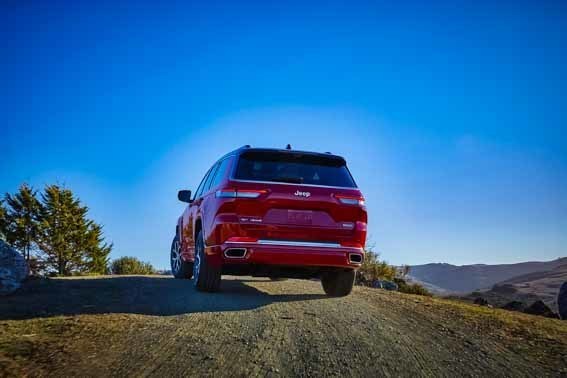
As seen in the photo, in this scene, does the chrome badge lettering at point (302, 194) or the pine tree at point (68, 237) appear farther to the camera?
the pine tree at point (68, 237)

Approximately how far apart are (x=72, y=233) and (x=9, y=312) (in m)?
37.3

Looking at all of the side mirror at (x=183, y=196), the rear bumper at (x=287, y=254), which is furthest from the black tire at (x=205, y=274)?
the side mirror at (x=183, y=196)

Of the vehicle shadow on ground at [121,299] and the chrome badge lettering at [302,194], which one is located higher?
the chrome badge lettering at [302,194]

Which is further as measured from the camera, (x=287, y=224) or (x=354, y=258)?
(x=354, y=258)

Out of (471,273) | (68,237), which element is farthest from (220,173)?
(471,273)

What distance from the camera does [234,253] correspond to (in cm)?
543

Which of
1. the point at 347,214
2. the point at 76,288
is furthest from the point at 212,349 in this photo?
the point at 76,288

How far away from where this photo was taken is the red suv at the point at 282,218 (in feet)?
17.9

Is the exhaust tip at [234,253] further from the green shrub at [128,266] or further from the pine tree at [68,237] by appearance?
the pine tree at [68,237]

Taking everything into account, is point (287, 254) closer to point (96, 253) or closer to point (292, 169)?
point (292, 169)

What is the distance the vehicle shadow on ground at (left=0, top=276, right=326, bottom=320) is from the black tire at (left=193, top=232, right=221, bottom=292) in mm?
126

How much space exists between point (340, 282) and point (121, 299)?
3.11m

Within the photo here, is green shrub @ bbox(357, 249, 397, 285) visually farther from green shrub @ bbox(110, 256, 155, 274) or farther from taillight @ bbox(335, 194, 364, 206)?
green shrub @ bbox(110, 256, 155, 274)

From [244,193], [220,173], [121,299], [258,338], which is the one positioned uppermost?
[220,173]
